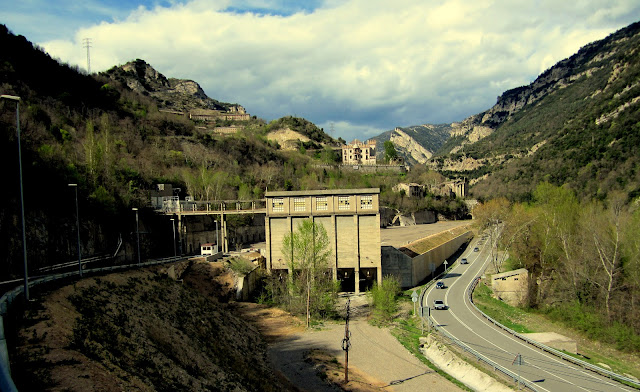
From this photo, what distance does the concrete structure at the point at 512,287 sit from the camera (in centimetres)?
4347

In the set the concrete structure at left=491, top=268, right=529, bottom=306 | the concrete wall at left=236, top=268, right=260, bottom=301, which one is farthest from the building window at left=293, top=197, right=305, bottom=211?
the concrete structure at left=491, top=268, right=529, bottom=306

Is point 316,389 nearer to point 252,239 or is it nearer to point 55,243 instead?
point 55,243

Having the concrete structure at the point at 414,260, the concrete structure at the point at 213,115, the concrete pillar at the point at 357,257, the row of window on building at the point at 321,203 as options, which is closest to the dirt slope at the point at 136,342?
the row of window on building at the point at 321,203

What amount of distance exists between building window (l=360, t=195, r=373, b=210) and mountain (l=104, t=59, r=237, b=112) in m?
111

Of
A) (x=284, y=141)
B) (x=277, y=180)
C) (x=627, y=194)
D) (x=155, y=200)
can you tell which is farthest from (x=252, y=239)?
(x=284, y=141)

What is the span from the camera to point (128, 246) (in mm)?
43812

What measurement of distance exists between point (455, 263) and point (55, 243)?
174ft

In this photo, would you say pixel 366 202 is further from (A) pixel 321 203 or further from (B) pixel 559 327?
(B) pixel 559 327

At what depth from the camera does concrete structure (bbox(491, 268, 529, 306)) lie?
143ft

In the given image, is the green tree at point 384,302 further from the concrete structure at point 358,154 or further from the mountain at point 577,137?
the concrete structure at point 358,154

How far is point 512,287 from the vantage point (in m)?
44.2

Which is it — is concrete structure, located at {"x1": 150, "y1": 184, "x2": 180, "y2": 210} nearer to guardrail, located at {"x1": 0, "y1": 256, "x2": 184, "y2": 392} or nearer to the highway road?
guardrail, located at {"x1": 0, "y1": 256, "x2": 184, "y2": 392}

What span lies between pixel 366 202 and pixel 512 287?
17493 mm

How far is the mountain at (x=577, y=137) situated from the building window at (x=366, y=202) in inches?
1728
